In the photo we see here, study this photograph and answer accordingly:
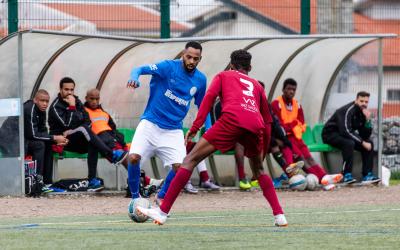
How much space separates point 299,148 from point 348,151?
0.79 meters

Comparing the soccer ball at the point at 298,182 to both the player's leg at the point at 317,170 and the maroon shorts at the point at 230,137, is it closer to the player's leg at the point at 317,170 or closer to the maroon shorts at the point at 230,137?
the player's leg at the point at 317,170

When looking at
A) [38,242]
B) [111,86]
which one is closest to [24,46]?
[111,86]

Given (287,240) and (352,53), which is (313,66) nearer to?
(352,53)

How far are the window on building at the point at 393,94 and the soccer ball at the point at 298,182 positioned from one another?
14.0 feet

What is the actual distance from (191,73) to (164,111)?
52cm

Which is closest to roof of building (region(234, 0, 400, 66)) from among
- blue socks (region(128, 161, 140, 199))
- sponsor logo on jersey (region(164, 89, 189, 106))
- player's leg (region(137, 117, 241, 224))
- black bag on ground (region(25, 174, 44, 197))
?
black bag on ground (region(25, 174, 44, 197))

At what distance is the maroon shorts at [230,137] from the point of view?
35.4ft

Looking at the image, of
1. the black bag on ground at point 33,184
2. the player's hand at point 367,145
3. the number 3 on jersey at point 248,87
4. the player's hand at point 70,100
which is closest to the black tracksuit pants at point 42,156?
the black bag on ground at point 33,184

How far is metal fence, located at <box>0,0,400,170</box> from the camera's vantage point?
18000mm

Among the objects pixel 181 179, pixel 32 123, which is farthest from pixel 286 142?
pixel 181 179

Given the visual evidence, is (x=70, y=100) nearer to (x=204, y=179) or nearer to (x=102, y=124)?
(x=102, y=124)

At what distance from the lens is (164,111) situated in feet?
41.5

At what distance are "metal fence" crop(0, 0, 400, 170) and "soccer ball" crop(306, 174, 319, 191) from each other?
8.28 ft

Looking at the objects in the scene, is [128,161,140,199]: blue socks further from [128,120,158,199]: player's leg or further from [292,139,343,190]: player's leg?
[292,139,343,190]: player's leg
